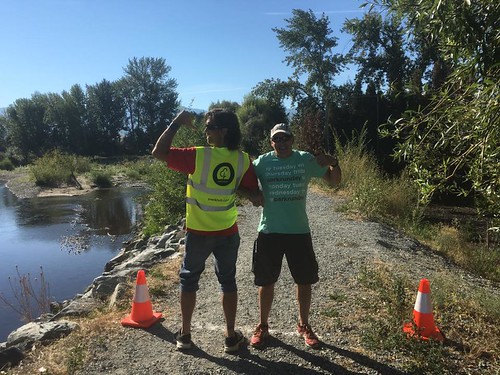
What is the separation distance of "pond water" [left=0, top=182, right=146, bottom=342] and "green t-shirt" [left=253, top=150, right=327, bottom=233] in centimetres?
614

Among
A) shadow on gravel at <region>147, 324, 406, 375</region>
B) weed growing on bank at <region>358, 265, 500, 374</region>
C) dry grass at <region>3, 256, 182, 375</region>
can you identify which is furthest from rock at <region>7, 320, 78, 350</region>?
weed growing on bank at <region>358, 265, 500, 374</region>

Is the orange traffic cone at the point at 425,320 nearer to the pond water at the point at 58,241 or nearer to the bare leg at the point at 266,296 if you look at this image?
the bare leg at the point at 266,296

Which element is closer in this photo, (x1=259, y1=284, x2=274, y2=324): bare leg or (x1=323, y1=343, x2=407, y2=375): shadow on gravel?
(x1=323, y1=343, x2=407, y2=375): shadow on gravel

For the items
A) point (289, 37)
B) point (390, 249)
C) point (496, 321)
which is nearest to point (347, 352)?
point (496, 321)

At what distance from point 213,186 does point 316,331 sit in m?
1.85

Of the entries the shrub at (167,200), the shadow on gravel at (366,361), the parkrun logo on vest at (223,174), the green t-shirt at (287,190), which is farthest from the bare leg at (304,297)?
the shrub at (167,200)

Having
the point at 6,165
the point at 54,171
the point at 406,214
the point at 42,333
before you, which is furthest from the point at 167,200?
the point at 6,165

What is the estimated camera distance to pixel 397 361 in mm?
3596

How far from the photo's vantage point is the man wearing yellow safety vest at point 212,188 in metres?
3.41

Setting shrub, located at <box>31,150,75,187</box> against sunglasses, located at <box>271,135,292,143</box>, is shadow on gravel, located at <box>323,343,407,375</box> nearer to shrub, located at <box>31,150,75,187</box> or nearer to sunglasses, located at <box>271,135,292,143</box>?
sunglasses, located at <box>271,135,292,143</box>

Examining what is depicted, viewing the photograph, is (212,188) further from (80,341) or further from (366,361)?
(80,341)

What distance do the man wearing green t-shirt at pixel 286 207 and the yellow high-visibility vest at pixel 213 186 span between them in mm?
262

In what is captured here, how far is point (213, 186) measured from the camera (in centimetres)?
349

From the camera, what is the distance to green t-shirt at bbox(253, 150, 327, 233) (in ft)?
12.1
